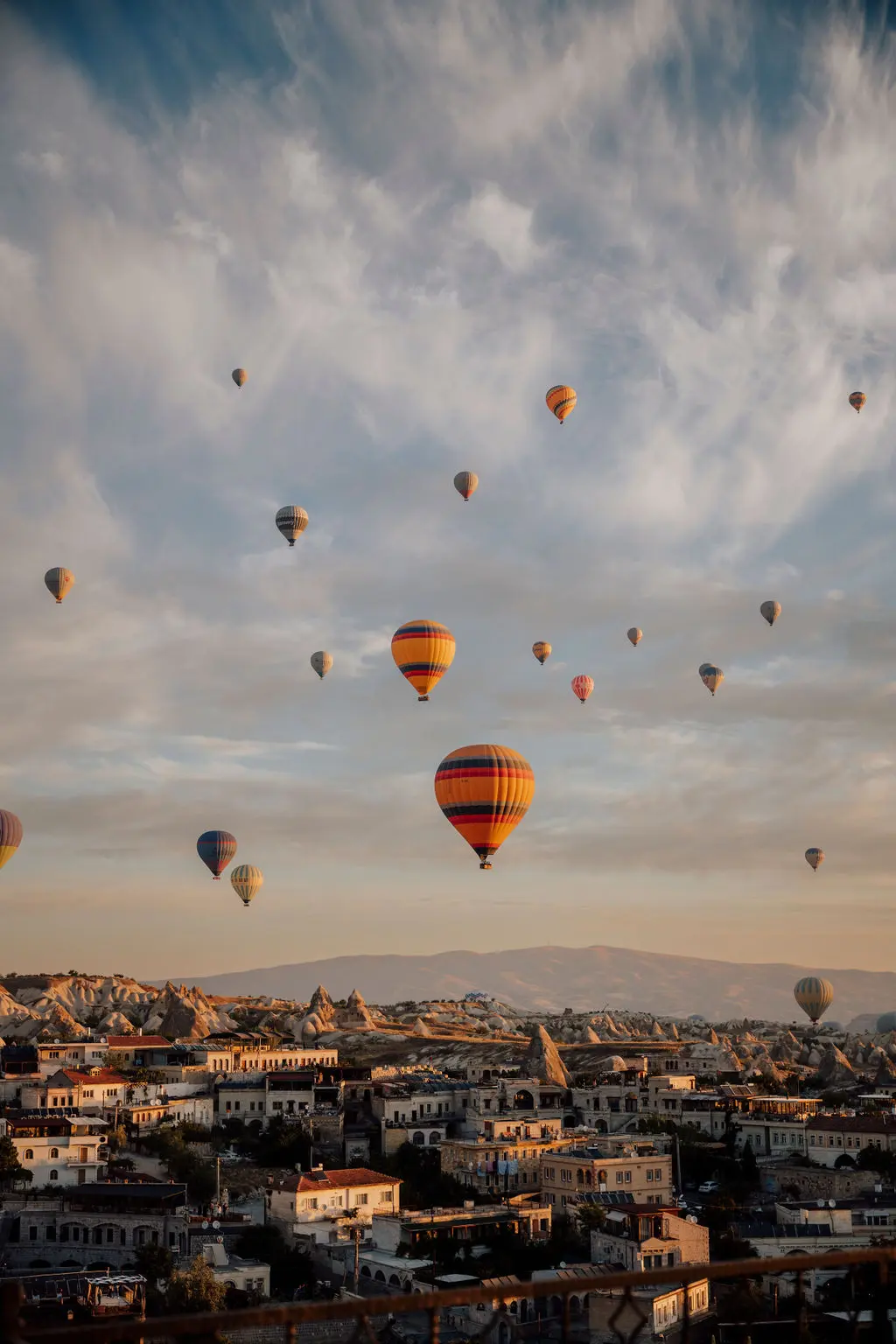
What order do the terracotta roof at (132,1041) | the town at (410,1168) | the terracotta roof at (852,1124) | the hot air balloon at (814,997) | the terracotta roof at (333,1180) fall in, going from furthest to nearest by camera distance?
the hot air balloon at (814,997), the terracotta roof at (132,1041), the terracotta roof at (852,1124), the terracotta roof at (333,1180), the town at (410,1168)

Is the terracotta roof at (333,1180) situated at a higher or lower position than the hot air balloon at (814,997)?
lower

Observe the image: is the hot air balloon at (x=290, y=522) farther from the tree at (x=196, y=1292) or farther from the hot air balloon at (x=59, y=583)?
the tree at (x=196, y=1292)

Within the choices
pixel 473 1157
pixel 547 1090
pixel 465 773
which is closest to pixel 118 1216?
pixel 473 1157

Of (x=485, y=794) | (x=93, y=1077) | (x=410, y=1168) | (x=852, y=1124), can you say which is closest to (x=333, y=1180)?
(x=410, y=1168)

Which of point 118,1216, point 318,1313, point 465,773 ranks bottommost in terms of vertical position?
point 118,1216

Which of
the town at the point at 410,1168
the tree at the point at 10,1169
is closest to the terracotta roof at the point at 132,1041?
the town at the point at 410,1168

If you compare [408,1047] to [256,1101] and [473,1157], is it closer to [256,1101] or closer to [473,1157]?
[256,1101]
